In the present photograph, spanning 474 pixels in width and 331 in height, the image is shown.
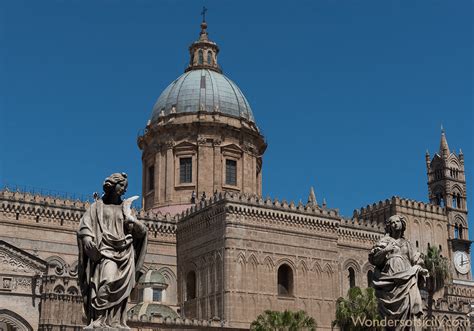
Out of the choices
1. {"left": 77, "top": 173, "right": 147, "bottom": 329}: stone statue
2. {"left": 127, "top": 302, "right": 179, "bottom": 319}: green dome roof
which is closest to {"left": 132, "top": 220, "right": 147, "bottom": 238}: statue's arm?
{"left": 77, "top": 173, "right": 147, "bottom": 329}: stone statue

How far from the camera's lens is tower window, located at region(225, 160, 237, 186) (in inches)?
1925

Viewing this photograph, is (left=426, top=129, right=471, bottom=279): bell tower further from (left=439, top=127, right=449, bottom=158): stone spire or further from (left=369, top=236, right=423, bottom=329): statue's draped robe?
(left=369, top=236, right=423, bottom=329): statue's draped robe

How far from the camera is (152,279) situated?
136ft

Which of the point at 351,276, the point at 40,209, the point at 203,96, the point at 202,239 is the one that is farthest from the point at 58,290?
the point at 351,276

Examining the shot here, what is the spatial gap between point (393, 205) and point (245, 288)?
69.1 feet

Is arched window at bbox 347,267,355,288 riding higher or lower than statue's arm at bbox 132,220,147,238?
higher

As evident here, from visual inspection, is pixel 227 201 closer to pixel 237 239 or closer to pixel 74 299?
pixel 237 239

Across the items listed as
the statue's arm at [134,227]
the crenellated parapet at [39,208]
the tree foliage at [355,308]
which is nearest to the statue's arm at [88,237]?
the statue's arm at [134,227]

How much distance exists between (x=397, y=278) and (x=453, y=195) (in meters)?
57.5

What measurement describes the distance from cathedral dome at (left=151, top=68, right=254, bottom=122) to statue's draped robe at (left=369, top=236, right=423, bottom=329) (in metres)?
41.6

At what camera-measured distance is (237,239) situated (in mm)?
40000

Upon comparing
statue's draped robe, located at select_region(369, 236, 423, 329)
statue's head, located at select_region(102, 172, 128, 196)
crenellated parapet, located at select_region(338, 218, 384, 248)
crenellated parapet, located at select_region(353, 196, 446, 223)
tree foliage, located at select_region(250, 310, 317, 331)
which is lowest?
statue's draped robe, located at select_region(369, 236, 423, 329)

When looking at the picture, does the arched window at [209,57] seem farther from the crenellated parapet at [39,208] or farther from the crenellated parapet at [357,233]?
the crenellated parapet at [39,208]

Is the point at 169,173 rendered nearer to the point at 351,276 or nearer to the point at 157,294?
the point at 157,294
